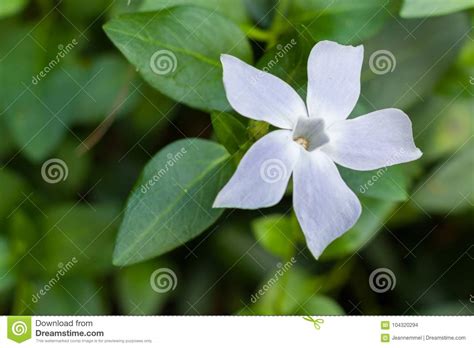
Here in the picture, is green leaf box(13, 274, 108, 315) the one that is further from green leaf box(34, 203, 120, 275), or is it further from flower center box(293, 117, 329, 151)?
flower center box(293, 117, 329, 151)

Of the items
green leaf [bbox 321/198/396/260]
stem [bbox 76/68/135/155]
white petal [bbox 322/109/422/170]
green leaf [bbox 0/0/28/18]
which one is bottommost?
green leaf [bbox 321/198/396/260]

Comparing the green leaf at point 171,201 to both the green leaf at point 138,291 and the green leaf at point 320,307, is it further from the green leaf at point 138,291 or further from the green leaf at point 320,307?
the green leaf at point 320,307

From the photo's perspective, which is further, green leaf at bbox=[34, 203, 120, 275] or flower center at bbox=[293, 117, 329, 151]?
green leaf at bbox=[34, 203, 120, 275]

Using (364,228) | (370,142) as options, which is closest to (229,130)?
(370,142)

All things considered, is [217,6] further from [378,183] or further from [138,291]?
[138,291]
